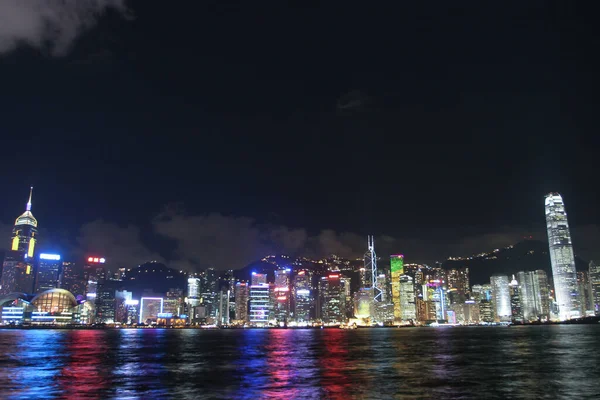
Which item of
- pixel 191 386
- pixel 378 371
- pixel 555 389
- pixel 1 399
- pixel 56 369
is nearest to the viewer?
pixel 1 399

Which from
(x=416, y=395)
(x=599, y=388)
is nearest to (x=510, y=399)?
(x=416, y=395)

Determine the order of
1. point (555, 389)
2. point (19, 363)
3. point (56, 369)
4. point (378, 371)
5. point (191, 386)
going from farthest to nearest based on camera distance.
A: point (19, 363)
point (56, 369)
point (378, 371)
point (191, 386)
point (555, 389)

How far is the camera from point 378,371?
51.9 m

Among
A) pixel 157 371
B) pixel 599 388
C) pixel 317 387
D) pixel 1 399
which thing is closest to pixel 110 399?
pixel 1 399

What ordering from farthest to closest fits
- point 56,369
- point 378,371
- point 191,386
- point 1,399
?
point 56,369 < point 378,371 < point 191,386 < point 1,399

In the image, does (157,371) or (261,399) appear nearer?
(261,399)

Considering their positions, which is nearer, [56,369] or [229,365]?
[56,369]

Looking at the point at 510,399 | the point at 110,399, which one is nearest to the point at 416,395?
the point at 510,399

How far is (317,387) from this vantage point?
132ft

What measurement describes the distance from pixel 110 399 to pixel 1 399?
7.52 metres

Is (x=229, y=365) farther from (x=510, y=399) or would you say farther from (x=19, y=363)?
(x=510, y=399)

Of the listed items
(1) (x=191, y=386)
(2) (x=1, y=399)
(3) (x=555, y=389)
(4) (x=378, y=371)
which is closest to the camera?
(2) (x=1, y=399)

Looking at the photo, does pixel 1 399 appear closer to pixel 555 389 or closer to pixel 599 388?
pixel 555 389

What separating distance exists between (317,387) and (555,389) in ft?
63.0
